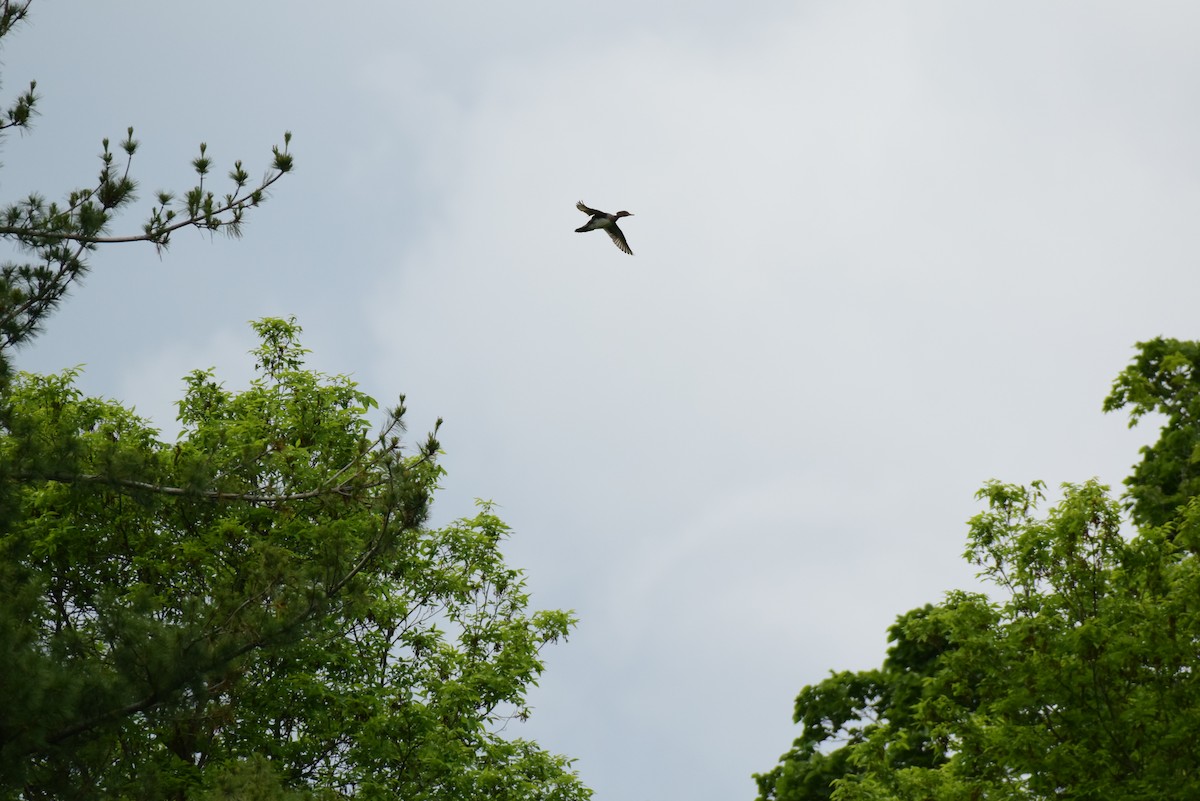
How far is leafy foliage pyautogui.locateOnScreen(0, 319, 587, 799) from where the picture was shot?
11.7 metres

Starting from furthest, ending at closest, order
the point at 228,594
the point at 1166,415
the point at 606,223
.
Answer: the point at 1166,415 → the point at 606,223 → the point at 228,594

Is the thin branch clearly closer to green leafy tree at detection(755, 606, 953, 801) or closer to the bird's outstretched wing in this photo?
the bird's outstretched wing

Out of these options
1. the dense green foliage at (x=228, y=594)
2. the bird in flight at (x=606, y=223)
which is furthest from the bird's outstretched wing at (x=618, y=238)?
the dense green foliage at (x=228, y=594)

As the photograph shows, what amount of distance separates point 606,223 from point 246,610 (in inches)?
259

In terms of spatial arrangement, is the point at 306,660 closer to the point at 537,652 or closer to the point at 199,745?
the point at 199,745

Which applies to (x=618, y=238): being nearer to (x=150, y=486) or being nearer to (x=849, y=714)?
(x=150, y=486)

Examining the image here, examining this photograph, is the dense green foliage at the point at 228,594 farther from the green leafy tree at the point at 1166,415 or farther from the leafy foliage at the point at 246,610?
the green leafy tree at the point at 1166,415

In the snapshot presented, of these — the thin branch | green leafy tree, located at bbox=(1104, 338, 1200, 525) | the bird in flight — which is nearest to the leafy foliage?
the thin branch

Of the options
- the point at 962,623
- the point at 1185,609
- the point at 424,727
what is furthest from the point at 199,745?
the point at 1185,609

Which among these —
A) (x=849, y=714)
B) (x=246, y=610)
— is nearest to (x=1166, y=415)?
(x=849, y=714)

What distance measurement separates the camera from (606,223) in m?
16.1

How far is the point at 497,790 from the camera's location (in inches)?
693

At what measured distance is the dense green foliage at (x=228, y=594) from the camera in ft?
38.7

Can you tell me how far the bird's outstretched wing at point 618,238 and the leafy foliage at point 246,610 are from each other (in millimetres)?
4255
